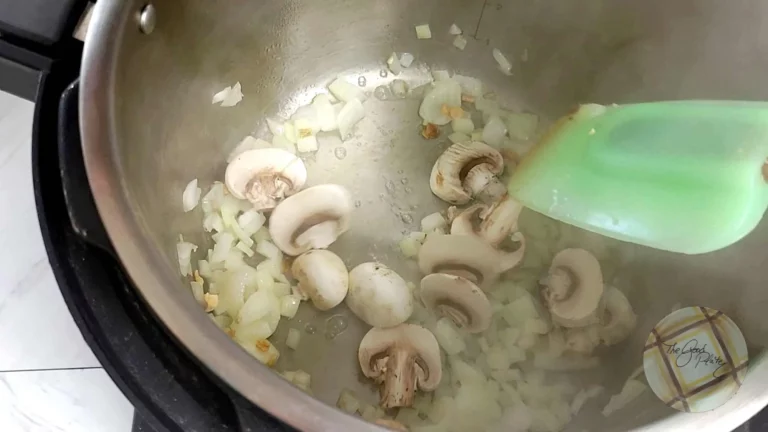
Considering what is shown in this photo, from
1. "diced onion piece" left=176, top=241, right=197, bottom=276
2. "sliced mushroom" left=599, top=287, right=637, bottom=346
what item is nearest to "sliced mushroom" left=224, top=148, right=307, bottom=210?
"diced onion piece" left=176, top=241, right=197, bottom=276

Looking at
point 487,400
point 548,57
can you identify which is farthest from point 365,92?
point 487,400

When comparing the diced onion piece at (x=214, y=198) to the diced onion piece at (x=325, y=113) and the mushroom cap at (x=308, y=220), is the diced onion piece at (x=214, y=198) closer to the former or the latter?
the mushroom cap at (x=308, y=220)

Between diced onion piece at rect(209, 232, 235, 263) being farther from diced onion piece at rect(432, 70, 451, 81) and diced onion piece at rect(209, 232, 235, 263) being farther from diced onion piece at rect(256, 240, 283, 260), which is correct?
diced onion piece at rect(432, 70, 451, 81)

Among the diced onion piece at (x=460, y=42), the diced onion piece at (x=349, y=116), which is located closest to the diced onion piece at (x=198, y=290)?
the diced onion piece at (x=349, y=116)

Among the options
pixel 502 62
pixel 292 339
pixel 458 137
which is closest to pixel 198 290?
pixel 292 339

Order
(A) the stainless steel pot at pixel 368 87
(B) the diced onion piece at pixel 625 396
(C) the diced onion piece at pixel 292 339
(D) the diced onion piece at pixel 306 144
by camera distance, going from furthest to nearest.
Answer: (D) the diced onion piece at pixel 306 144 < (C) the diced onion piece at pixel 292 339 < (B) the diced onion piece at pixel 625 396 < (A) the stainless steel pot at pixel 368 87

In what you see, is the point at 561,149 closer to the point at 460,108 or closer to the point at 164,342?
the point at 460,108
